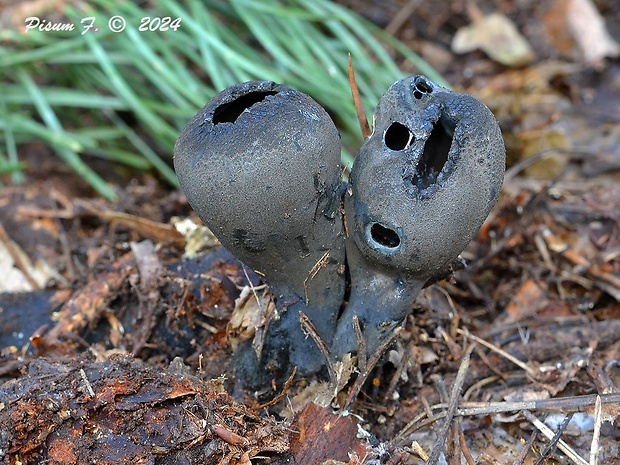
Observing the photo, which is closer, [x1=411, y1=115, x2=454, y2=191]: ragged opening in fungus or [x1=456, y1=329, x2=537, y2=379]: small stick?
[x1=411, y1=115, x2=454, y2=191]: ragged opening in fungus

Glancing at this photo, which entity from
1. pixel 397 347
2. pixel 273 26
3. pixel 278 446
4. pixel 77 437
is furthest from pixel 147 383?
pixel 273 26

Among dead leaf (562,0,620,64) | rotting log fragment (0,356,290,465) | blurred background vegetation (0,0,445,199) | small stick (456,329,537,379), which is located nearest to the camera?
rotting log fragment (0,356,290,465)

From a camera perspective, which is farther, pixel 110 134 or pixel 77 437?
pixel 110 134

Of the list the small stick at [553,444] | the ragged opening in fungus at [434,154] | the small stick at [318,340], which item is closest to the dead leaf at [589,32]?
the ragged opening in fungus at [434,154]

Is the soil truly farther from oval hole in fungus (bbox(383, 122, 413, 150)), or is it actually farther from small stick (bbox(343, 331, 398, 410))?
oval hole in fungus (bbox(383, 122, 413, 150))

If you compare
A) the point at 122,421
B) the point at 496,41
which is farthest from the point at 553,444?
the point at 496,41

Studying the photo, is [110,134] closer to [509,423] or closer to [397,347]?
[397,347]

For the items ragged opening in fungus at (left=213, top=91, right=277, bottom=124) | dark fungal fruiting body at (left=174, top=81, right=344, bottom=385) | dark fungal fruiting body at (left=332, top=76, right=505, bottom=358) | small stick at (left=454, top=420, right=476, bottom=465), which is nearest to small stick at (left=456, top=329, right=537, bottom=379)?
small stick at (left=454, top=420, right=476, bottom=465)

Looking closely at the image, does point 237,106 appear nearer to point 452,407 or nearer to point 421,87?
point 421,87
